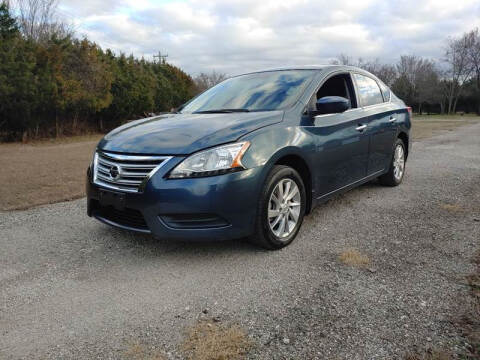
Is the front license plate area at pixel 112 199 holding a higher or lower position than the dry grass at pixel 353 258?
higher

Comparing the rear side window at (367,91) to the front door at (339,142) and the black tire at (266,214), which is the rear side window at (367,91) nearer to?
the front door at (339,142)

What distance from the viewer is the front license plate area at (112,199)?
10.3 feet

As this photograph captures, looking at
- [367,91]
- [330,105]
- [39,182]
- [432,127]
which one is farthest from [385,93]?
[432,127]

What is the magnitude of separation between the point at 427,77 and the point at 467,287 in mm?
64832

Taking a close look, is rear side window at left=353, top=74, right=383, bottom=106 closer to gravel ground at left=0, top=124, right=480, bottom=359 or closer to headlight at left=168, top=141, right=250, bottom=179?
gravel ground at left=0, top=124, right=480, bottom=359

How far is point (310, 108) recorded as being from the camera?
382 cm

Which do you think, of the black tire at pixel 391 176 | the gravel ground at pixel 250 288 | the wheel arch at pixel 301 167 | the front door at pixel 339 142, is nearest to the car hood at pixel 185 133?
the wheel arch at pixel 301 167

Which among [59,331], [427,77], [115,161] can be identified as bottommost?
[59,331]

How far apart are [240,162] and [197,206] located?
1.59ft

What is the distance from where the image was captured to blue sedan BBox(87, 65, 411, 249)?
9.80 feet

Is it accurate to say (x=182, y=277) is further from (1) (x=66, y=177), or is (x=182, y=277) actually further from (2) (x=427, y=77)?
(2) (x=427, y=77)

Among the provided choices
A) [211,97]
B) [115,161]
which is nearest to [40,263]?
[115,161]

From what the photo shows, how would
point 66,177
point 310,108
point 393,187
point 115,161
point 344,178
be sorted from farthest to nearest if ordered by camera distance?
1. point 66,177
2. point 393,187
3. point 344,178
4. point 310,108
5. point 115,161

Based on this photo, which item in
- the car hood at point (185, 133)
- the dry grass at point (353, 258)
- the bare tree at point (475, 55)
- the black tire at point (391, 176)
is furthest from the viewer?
the bare tree at point (475, 55)
